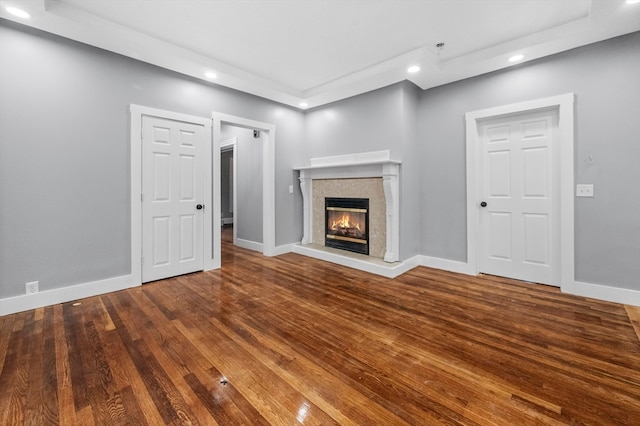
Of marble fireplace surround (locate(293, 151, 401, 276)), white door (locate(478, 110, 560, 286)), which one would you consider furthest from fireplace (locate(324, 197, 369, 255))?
white door (locate(478, 110, 560, 286))

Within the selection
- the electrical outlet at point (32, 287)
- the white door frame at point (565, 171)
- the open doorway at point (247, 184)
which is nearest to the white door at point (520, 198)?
the white door frame at point (565, 171)

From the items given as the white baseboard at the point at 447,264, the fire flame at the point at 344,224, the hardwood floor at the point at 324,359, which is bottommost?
the hardwood floor at the point at 324,359

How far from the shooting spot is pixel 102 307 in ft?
9.27

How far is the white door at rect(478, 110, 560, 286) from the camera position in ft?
11.0

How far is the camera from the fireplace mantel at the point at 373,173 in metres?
3.99

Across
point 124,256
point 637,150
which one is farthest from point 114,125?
point 637,150

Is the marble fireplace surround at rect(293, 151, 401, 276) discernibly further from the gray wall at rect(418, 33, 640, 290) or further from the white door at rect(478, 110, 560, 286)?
the gray wall at rect(418, 33, 640, 290)

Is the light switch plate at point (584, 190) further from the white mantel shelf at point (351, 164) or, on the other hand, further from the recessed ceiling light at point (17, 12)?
the recessed ceiling light at point (17, 12)

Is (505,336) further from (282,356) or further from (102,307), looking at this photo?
(102,307)

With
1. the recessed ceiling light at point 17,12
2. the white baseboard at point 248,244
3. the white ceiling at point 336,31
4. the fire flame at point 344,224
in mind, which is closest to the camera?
the recessed ceiling light at point 17,12

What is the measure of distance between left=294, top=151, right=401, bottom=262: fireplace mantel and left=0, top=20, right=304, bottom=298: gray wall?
8.18 ft

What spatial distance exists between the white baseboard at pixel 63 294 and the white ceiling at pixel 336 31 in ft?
8.79

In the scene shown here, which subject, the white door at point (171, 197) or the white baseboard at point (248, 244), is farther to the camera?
the white baseboard at point (248, 244)

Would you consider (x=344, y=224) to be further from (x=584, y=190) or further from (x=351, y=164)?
(x=584, y=190)
